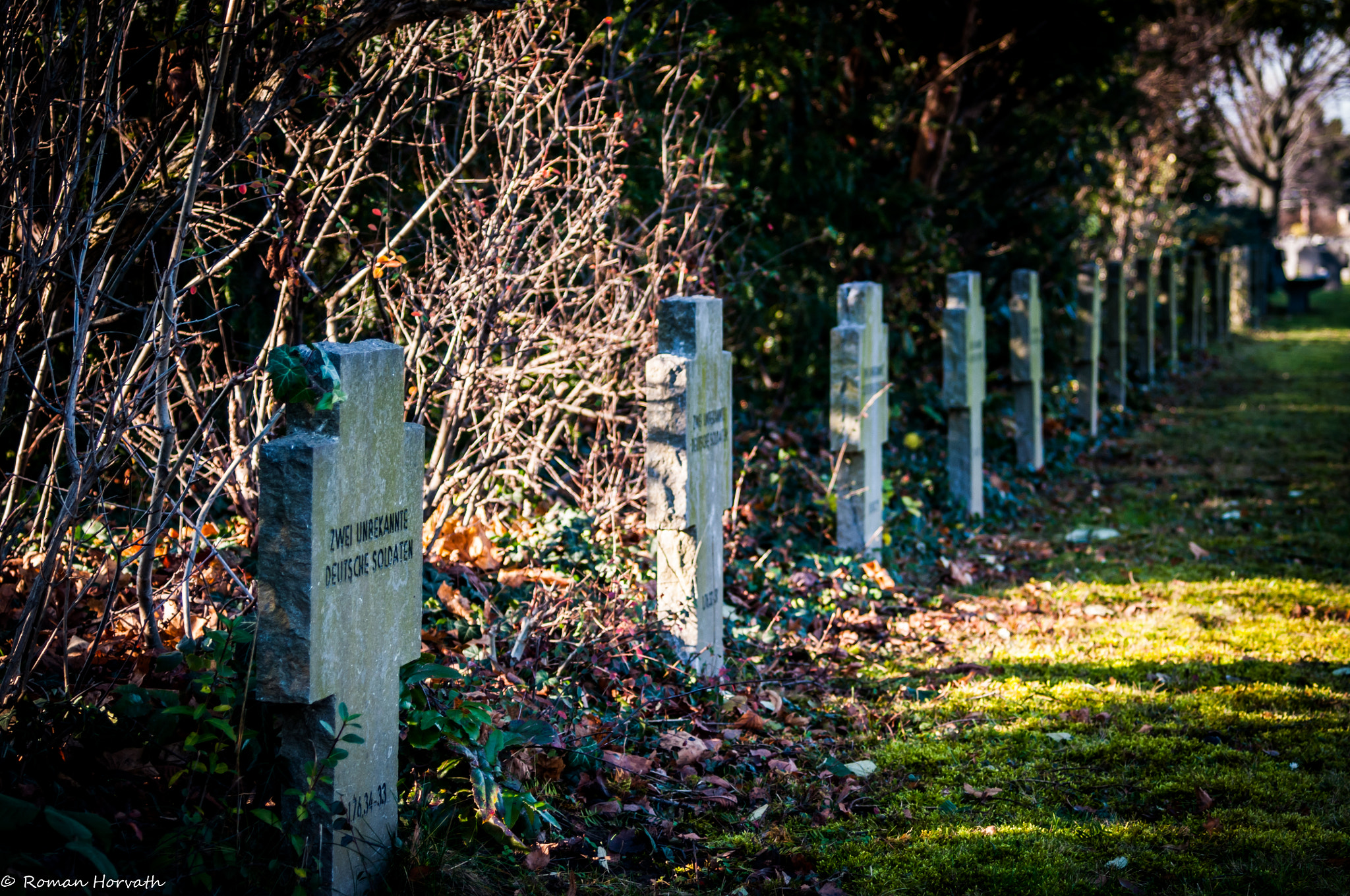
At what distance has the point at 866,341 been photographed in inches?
300

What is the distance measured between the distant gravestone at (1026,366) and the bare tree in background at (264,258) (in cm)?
438

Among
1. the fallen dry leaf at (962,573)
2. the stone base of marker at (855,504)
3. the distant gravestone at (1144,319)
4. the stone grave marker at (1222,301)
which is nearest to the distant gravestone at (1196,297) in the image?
the stone grave marker at (1222,301)

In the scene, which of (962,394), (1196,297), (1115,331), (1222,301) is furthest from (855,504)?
(1222,301)

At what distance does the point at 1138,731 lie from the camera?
4945 mm

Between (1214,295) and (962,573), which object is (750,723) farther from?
(1214,295)

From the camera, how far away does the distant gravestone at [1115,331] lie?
577 inches

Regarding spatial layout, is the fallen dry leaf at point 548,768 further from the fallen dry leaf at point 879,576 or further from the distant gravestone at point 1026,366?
the distant gravestone at point 1026,366

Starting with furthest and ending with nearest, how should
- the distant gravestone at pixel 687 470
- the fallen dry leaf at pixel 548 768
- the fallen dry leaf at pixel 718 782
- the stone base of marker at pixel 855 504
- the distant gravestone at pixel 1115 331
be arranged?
1. the distant gravestone at pixel 1115 331
2. the stone base of marker at pixel 855 504
3. the distant gravestone at pixel 687 470
4. the fallen dry leaf at pixel 718 782
5. the fallen dry leaf at pixel 548 768

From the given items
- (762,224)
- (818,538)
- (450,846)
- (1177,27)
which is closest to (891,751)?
(450,846)

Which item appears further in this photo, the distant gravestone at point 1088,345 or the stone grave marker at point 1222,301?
the stone grave marker at point 1222,301

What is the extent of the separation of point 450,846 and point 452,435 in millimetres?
2710

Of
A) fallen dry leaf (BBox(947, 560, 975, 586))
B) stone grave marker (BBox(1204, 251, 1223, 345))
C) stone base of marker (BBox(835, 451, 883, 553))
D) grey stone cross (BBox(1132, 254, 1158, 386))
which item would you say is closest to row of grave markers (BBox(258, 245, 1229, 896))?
stone base of marker (BBox(835, 451, 883, 553))

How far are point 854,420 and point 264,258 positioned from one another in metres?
4.08

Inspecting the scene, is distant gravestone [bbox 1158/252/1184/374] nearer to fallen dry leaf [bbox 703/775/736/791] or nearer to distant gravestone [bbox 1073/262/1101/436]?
distant gravestone [bbox 1073/262/1101/436]
